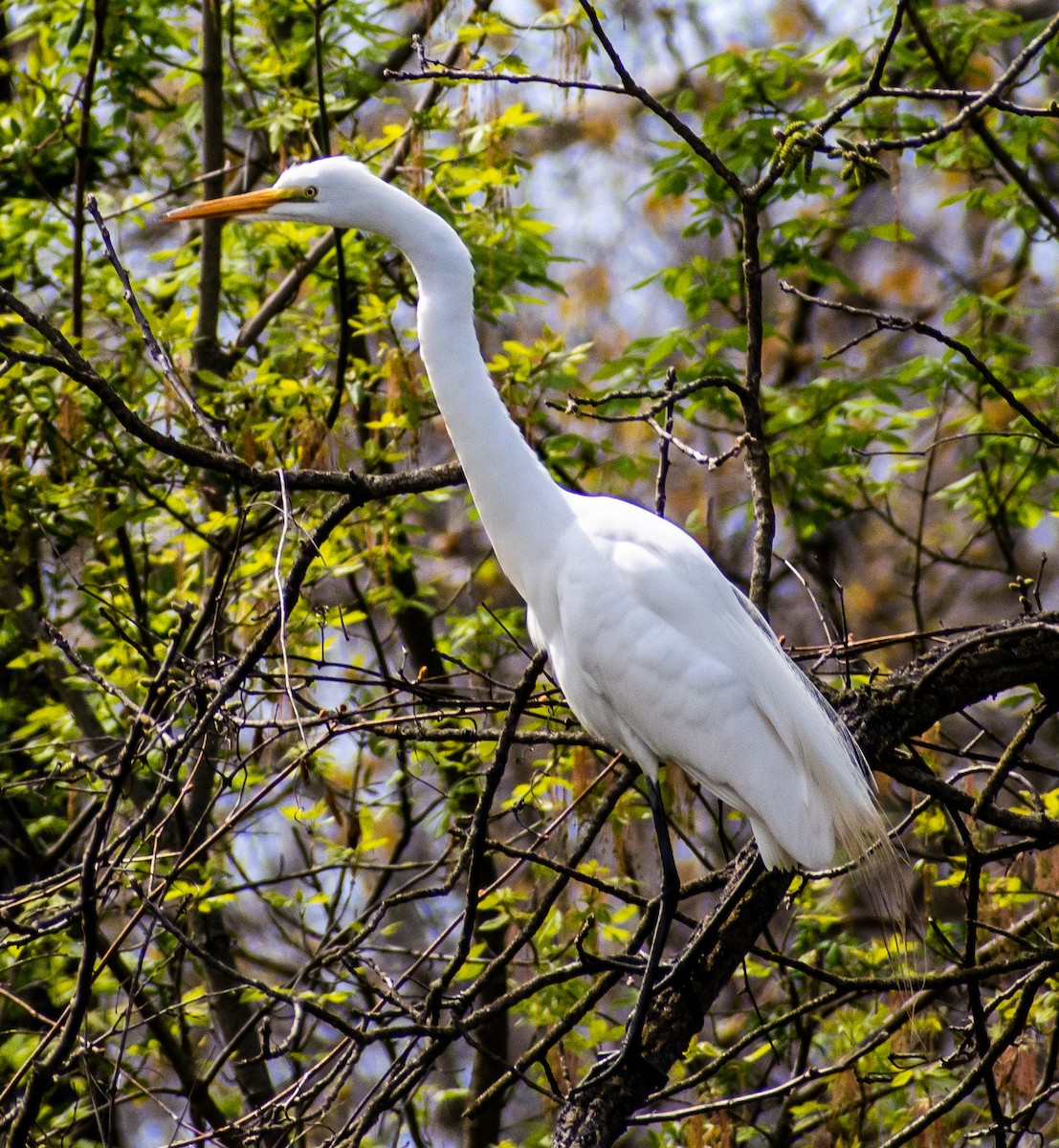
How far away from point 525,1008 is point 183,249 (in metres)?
2.87

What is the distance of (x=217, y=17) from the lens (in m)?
4.47

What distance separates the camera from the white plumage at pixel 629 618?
2691 mm

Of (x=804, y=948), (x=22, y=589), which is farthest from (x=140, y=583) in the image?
(x=804, y=948)

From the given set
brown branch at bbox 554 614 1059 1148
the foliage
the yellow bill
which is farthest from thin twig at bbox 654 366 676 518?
the yellow bill

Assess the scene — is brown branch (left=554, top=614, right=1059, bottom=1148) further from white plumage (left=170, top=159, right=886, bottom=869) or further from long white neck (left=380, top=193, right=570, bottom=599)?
long white neck (left=380, top=193, right=570, bottom=599)

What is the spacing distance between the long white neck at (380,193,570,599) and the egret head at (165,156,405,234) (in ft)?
0.14

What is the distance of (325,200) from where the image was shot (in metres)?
2.70

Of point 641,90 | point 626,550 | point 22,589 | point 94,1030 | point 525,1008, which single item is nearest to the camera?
point 641,90

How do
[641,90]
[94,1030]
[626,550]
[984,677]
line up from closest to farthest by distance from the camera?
[641,90], [984,677], [626,550], [94,1030]

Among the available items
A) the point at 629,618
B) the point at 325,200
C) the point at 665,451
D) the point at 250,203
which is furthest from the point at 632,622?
the point at 250,203

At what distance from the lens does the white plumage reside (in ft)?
8.83

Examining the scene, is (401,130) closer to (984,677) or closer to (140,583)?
(140,583)

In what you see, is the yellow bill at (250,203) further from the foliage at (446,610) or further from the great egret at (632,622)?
the foliage at (446,610)

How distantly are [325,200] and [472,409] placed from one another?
0.51 meters
